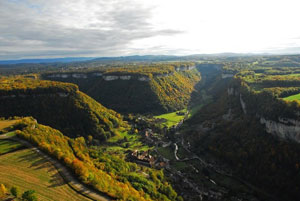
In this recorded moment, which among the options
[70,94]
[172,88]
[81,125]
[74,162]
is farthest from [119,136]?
[172,88]

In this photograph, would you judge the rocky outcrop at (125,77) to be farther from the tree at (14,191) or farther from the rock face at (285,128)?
the tree at (14,191)

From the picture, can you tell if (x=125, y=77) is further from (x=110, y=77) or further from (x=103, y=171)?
(x=103, y=171)

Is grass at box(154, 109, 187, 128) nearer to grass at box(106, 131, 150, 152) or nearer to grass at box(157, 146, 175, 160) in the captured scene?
grass at box(106, 131, 150, 152)

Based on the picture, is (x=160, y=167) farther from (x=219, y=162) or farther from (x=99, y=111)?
(x=99, y=111)

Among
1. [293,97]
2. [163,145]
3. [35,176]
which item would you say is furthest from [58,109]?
[293,97]

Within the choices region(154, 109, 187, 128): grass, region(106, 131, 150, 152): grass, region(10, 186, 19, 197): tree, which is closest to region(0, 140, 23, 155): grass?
region(10, 186, 19, 197): tree

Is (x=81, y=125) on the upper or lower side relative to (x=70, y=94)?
lower

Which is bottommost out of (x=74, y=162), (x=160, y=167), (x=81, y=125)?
(x=160, y=167)
